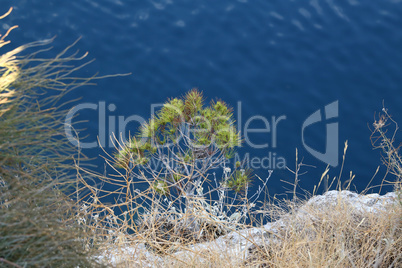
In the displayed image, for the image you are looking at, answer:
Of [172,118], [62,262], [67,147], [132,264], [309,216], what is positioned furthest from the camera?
[172,118]

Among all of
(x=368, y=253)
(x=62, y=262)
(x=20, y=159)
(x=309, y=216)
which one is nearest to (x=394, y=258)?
(x=368, y=253)

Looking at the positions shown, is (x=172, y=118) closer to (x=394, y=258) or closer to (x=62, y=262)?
(x=394, y=258)

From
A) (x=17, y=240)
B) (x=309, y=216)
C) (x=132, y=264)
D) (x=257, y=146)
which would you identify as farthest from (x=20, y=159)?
(x=257, y=146)

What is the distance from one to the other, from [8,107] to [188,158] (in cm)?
270

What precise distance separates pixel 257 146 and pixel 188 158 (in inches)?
85.6

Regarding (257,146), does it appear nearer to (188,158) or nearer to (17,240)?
(188,158)

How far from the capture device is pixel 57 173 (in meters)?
2.03

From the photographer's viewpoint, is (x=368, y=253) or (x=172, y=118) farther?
(x=172, y=118)

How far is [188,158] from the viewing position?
4.46 m

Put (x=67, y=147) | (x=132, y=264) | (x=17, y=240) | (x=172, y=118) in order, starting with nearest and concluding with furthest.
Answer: (x=17, y=240), (x=67, y=147), (x=132, y=264), (x=172, y=118)

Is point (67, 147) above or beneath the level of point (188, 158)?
above

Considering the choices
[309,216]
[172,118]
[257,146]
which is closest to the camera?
[309,216]

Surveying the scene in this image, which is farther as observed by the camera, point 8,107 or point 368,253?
point 368,253

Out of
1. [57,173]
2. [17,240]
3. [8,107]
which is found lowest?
[17,240]
